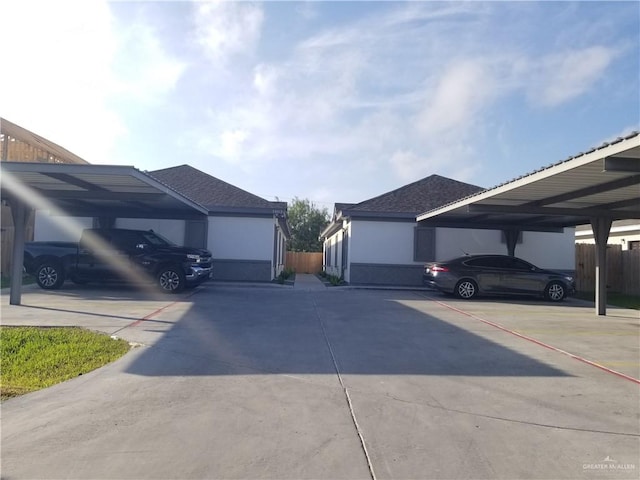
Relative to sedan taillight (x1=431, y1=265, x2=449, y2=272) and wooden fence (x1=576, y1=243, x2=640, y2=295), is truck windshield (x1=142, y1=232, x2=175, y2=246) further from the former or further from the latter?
wooden fence (x1=576, y1=243, x2=640, y2=295)

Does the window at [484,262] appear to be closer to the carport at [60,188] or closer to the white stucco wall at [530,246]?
the white stucco wall at [530,246]

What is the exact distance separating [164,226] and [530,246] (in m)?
14.9

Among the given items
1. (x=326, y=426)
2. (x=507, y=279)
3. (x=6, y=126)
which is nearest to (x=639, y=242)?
(x=507, y=279)

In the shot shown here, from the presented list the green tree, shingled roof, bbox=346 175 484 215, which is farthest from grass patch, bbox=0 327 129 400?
the green tree

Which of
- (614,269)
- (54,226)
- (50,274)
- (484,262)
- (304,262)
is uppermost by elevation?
(54,226)

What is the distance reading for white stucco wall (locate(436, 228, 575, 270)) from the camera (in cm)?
2031

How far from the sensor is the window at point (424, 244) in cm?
1992

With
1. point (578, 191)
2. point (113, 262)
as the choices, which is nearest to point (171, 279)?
point (113, 262)

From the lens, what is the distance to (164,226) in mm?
19891

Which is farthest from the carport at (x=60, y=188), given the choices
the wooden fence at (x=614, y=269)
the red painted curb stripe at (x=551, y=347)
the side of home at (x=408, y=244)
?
the wooden fence at (x=614, y=269)

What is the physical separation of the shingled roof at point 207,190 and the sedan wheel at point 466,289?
8035mm

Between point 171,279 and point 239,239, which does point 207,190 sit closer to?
point 239,239

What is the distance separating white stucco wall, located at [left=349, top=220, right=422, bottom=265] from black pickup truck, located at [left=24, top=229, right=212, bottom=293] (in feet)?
22.2

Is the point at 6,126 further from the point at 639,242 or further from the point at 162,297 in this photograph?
the point at 639,242
